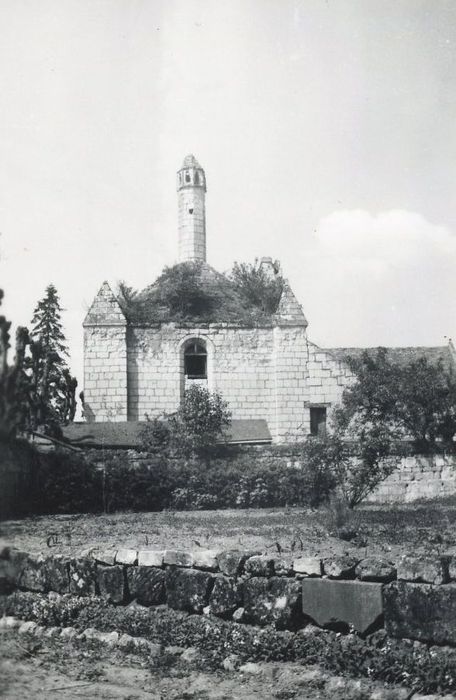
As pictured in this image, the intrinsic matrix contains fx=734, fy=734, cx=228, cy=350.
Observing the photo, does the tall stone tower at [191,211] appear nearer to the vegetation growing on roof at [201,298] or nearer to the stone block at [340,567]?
the vegetation growing on roof at [201,298]

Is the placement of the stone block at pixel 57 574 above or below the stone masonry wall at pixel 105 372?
below

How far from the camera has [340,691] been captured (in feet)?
18.0

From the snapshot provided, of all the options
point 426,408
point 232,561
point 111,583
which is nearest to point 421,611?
point 232,561

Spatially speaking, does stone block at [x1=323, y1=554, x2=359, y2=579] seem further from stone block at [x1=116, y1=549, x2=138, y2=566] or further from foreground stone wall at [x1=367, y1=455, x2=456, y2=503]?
foreground stone wall at [x1=367, y1=455, x2=456, y2=503]

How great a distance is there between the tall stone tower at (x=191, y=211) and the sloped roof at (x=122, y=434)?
48.0 ft

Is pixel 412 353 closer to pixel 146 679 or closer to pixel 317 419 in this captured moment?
pixel 317 419

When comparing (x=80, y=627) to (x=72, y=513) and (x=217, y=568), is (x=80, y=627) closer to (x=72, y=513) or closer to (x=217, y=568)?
(x=217, y=568)

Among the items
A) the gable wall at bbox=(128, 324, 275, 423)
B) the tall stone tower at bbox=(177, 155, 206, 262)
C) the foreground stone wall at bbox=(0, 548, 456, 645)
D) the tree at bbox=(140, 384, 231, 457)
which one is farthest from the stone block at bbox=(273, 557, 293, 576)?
the tall stone tower at bbox=(177, 155, 206, 262)

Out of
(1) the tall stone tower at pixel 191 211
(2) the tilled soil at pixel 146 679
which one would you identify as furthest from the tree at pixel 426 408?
(2) the tilled soil at pixel 146 679

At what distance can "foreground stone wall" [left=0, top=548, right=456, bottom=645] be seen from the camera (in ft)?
18.8

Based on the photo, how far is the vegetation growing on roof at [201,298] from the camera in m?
31.2

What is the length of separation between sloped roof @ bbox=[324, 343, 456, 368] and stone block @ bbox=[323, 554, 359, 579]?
984 inches

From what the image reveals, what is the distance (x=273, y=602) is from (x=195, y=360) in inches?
1004

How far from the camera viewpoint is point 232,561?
6.67 m
